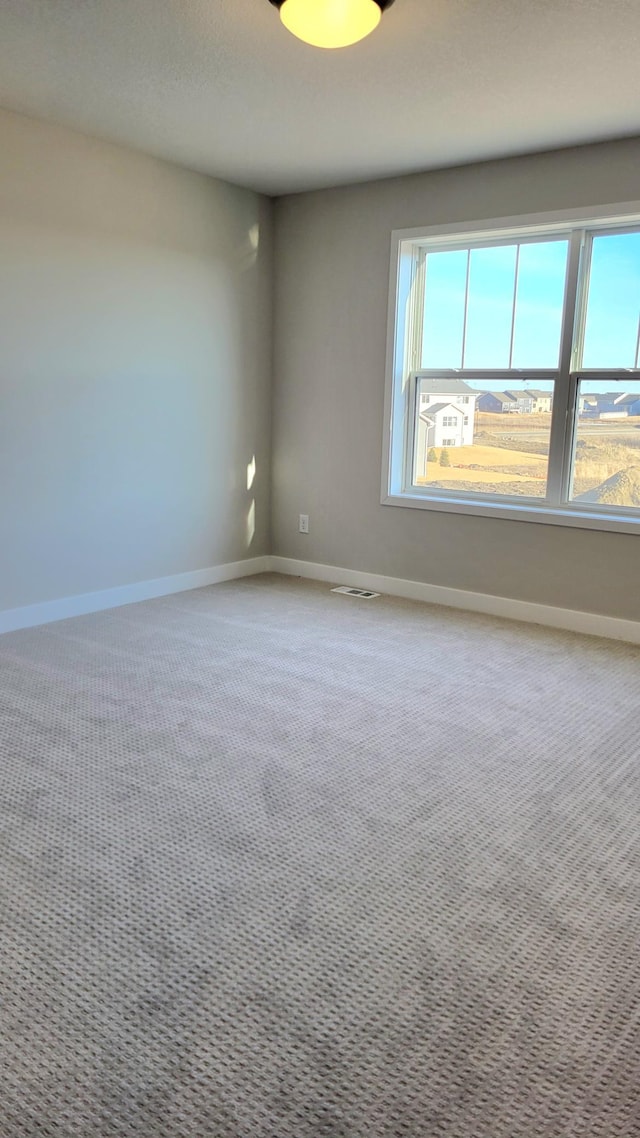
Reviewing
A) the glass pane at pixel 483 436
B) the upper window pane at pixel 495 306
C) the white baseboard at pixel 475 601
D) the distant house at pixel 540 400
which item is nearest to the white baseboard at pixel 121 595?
the white baseboard at pixel 475 601

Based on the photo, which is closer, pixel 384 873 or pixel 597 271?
pixel 384 873

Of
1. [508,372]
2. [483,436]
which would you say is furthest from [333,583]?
[508,372]

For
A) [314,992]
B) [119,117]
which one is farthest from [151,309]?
[314,992]

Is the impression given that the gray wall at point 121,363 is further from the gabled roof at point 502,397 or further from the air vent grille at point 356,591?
the gabled roof at point 502,397

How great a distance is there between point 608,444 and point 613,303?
68 cm

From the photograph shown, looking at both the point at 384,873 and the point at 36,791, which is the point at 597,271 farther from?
the point at 36,791

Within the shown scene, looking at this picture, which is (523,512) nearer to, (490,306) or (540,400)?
(540,400)

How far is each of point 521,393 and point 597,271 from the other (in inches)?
27.0

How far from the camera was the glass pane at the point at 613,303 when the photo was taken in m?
3.76

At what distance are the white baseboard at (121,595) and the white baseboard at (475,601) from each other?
356 millimetres

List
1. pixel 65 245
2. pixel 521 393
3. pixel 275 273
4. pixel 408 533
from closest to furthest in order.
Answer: pixel 65 245 → pixel 521 393 → pixel 408 533 → pixel 275 273

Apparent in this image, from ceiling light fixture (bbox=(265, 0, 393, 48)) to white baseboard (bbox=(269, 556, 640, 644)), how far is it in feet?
9.14

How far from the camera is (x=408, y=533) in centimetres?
460

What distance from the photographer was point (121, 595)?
4.30m
